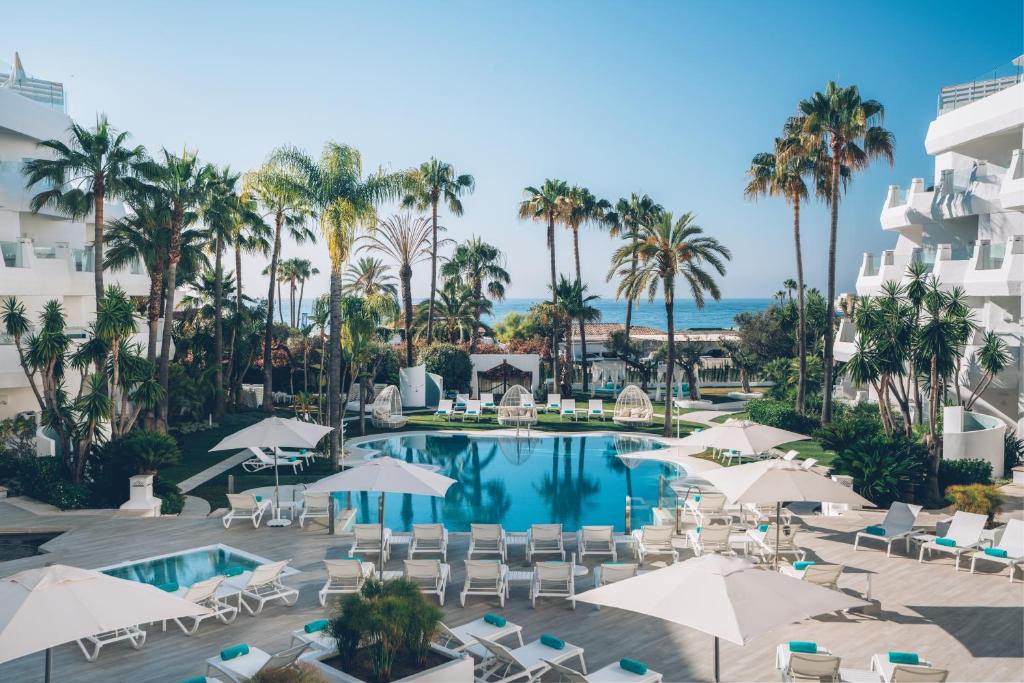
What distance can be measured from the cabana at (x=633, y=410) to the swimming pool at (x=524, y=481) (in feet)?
5.84

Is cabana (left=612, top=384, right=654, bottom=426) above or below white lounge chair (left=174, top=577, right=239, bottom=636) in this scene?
above

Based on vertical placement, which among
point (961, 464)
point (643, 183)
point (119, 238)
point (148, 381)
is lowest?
point (961, 464)

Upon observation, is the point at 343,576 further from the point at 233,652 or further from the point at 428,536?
the point at 233,652

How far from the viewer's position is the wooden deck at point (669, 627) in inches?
392

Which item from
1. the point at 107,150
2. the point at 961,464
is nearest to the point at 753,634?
the point at 961,464

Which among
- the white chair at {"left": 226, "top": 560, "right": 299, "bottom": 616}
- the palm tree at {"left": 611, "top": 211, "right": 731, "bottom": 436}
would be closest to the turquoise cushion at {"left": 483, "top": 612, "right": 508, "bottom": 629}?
the white chair at {"left": 226, "top": 560, "right": 299, "bottom": 616}

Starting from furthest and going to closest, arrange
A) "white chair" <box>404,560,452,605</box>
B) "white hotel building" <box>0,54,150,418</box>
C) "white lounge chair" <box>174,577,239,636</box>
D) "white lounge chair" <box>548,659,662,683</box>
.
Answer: "white hotel building" <box>0,54,150,418</box> < "white chair" <box>404,560,452,605</box> < "white lounge chair" <box>174,577,239,636</box> < "white lounge chair" <box>548,659,662,683</box>

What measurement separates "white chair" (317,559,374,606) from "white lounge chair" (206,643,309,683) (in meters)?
2.44

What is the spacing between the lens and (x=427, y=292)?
4422 cm

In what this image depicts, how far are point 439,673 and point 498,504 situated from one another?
12.5 metres

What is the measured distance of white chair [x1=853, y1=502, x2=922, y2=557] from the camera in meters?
14.8

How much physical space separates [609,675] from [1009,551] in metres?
8.69

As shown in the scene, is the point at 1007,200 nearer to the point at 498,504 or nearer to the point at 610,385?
the point at 498,504

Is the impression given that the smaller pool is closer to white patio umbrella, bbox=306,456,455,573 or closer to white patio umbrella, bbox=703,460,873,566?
white patio umbrella, bbox=306,456,455,573
